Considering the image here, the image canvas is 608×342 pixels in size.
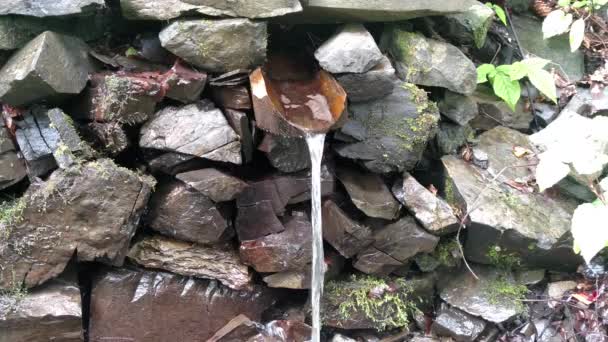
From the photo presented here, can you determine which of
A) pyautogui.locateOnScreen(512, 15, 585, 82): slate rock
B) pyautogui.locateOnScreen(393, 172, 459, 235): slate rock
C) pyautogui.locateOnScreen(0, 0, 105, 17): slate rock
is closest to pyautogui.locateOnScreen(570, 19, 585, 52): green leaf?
pyautogui.locateOnScreen(512, 15, 585, 82): slate rock

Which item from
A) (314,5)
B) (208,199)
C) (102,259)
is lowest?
(102,259)

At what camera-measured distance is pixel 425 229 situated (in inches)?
159

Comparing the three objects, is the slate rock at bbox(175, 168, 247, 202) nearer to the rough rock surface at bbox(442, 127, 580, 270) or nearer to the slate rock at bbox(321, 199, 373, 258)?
the slate rock at bbox(321, 199, 373, 258)

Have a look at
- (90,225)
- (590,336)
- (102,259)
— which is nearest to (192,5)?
(90,225)

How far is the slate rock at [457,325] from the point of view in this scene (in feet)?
13.7

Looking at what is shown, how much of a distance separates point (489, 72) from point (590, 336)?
214 cm

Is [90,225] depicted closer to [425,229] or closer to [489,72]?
[425,229]

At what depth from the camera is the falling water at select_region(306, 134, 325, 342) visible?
11.5 feet

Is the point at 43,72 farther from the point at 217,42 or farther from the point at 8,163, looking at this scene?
the point at 217,42

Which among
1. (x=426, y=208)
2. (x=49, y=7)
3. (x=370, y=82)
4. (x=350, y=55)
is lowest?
(x=426, y=208)

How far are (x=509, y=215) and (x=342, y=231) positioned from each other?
1288mm

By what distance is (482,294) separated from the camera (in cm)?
427

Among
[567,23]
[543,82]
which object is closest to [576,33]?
[567,23]

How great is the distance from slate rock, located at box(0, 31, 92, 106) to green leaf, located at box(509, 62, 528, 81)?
3.13 m
